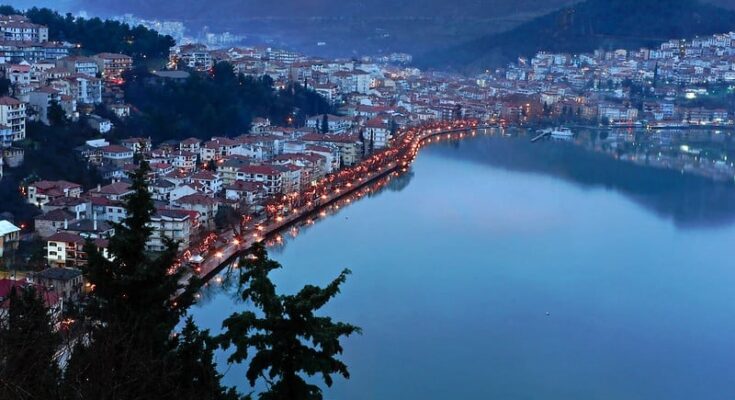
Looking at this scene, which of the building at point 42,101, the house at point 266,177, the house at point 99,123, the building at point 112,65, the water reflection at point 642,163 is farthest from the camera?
the building at point 112,65

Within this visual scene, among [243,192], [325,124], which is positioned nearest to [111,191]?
[243,192]

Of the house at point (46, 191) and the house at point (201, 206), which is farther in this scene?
the house at point (201, 206)

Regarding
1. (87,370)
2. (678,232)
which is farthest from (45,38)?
(87,370)

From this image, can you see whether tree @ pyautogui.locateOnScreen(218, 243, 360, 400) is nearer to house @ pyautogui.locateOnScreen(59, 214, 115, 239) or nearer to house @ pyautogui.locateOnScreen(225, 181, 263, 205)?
house @ pyautogui.locateOnScreen(59, 214, 115, 239)

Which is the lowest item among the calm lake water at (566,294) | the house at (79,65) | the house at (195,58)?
the calm lake water at (566,294)

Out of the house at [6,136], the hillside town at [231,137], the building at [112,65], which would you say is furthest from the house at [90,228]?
the building at [112,65]

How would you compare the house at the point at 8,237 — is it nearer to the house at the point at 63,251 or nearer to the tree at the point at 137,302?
the house at the point at 63,251
